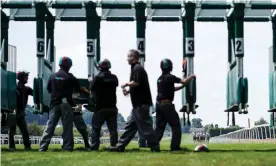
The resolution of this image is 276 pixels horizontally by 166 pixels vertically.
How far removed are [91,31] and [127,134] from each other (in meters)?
6.91

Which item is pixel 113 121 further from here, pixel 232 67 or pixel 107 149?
pixel 232 67

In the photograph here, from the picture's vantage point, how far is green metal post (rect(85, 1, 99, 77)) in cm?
2234

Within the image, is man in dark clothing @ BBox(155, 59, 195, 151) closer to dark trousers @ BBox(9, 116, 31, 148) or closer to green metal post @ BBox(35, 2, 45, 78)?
dark trousers @ BBox(9, 116, 31, 148)

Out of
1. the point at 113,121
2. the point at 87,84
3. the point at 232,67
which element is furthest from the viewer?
the point at 232,67

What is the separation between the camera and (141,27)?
2236cm

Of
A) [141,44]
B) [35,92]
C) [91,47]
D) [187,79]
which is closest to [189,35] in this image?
[141,44]

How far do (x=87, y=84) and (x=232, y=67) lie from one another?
4729mm

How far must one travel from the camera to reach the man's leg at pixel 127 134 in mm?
16203

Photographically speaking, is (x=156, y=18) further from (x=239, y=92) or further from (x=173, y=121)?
(x=173, y=121)

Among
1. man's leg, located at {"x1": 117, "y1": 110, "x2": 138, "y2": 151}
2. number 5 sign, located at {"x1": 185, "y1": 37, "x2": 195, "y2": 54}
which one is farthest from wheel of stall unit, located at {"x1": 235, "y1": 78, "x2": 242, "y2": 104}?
man's leg, located at {"x1": 117, "y1": 110, "x2": 138, "y2": 151}

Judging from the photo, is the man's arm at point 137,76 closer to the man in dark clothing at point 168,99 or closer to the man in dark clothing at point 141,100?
the man in dark clothing at point 141,100

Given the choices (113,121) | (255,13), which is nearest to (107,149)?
(113,121)

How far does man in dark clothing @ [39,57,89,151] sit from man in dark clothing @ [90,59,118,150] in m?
Answer: 0.52

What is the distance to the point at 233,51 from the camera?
2286 cm
